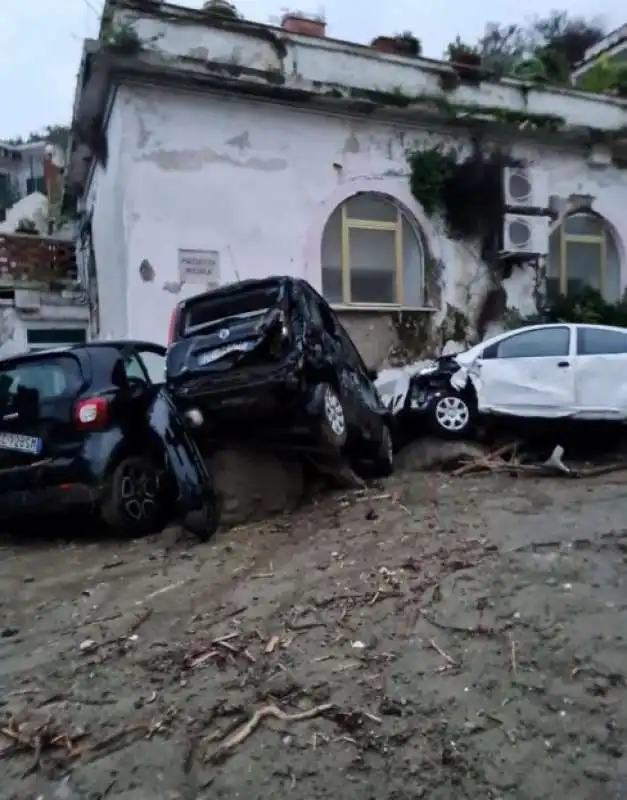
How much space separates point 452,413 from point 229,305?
11.2ft

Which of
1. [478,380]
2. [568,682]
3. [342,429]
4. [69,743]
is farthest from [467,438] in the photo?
[69,743]

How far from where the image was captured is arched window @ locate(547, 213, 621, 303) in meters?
14.1

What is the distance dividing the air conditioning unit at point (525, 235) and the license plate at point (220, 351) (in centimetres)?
755

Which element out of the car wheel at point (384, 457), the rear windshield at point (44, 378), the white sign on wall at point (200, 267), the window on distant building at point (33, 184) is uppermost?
the window on distant building at point (33, 184)

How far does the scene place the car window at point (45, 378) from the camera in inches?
259

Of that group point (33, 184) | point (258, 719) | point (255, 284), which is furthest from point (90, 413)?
point (33, 184)

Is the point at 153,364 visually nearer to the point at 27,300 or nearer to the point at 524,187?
the point at 524,187

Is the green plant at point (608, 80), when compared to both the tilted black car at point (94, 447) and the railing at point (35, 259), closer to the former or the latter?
the railing at point (35, 259)

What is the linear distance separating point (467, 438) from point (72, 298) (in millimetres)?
9408

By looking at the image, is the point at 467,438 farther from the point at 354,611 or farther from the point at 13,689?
the point at 13,689

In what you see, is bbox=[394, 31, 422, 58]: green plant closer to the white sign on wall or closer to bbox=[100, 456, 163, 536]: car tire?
the white sign on wall

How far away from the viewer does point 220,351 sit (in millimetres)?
6582

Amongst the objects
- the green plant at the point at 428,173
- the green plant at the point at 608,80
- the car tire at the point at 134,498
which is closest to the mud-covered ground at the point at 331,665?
the car tire at the point at 134,498

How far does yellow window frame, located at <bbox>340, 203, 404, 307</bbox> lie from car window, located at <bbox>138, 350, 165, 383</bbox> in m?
4.90
